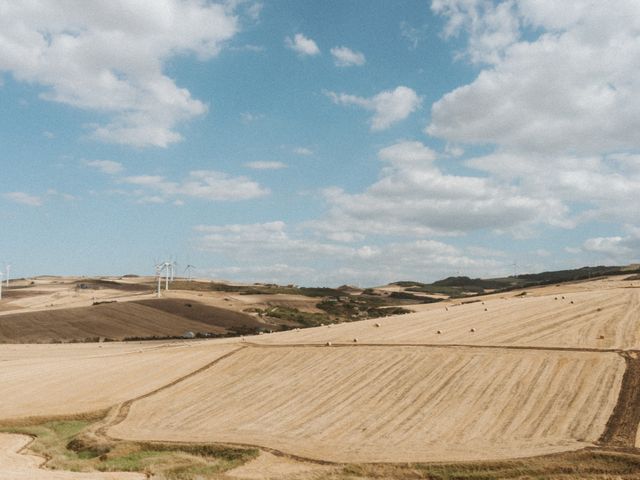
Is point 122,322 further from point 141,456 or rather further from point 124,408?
point 141,456

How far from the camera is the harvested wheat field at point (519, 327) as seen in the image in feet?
179

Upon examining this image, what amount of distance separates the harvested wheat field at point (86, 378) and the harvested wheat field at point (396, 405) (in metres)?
3.30

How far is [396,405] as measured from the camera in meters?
41.7

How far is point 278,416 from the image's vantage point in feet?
136

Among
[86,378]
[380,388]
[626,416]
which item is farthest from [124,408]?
[626,416]

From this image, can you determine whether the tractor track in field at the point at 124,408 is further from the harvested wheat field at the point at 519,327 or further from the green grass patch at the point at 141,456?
the harvested wheat field at the point at 519,327

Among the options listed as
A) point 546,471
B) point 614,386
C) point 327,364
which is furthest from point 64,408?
point 614,386

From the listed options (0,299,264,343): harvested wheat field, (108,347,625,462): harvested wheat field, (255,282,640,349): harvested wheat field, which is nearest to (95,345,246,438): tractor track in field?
(108,347,625,462): harvested wheat field

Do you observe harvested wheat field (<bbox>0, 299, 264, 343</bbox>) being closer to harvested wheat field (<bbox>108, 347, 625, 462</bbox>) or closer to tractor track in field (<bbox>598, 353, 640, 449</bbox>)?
harvested wheat field (<bbox>108, 347, 625, 462</bbox>)

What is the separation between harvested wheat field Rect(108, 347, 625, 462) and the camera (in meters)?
33.6

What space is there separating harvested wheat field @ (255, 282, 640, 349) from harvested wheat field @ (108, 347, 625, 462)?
4919 mm

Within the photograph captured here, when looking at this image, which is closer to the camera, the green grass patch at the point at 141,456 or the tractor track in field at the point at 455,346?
the green grass patch at the point at 141,456

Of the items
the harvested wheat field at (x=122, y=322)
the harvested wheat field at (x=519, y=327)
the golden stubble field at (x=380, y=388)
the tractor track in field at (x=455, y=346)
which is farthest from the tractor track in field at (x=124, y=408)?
the harvested wheat field at (x=122, y=322)

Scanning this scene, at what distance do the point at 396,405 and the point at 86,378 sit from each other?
3058cm
